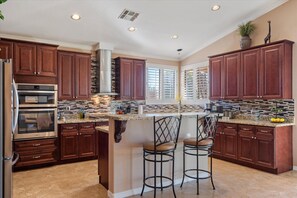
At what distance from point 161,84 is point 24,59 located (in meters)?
4.05

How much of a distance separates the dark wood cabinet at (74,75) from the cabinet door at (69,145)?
89cm

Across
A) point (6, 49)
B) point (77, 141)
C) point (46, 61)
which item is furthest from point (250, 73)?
point (6, 49)

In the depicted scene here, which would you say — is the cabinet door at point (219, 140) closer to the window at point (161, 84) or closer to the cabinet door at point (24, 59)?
A: the window at point (161, 84)

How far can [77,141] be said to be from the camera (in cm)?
512

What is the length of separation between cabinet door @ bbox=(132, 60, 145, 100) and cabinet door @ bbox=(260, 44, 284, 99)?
3.13 meters

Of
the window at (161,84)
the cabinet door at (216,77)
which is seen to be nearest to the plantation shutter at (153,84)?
the window at (161,84)

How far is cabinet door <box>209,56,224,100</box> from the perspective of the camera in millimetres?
5647

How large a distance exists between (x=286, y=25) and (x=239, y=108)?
212cm

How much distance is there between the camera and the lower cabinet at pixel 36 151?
175 inches

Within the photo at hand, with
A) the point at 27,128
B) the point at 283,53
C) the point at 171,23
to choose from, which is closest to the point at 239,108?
the point at 283,53

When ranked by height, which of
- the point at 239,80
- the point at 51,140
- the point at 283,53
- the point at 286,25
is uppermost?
the point at 286,25

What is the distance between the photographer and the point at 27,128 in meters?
4.55

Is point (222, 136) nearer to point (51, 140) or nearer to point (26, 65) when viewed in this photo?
point (51, 140)

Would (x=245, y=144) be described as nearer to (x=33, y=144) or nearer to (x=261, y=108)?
(x=261, y=108)
